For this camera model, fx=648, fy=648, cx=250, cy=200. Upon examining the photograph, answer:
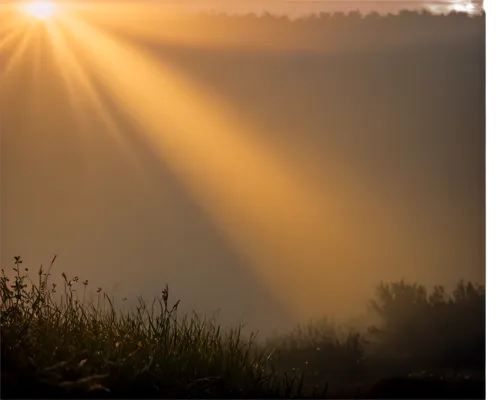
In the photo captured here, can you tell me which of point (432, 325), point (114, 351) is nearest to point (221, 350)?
point (114, 351)

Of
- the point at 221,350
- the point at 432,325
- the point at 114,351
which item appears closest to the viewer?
the point at 114,351

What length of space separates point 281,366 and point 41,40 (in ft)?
8.38

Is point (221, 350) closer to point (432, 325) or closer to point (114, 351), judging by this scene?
point (114, 351)

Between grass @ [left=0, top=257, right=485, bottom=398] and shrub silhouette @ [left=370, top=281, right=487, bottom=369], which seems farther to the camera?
shrub silhouette @ [left=370, top=281, right=487, bottom=369]

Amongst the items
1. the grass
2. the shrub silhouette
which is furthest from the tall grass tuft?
the shrub silhouette

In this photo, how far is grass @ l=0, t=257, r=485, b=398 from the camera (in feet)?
11.4

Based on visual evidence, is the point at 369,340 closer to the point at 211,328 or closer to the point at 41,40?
the point at 211,328

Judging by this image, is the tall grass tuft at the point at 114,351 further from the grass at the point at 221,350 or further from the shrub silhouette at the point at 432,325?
the shrub silhouette at the point at 432,325

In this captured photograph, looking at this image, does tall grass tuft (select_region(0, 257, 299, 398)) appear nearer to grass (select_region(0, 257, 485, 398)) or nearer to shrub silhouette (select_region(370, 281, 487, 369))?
grass (select_region(0, 257, 485, 398))

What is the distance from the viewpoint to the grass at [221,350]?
349 cm

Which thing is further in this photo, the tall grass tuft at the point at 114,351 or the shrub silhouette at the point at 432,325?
the shrub silhouette at the point at 432,325

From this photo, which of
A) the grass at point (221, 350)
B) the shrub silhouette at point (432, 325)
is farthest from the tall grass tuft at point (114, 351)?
the shrub silhouette at point (432, 325)

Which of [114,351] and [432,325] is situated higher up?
[432,325]

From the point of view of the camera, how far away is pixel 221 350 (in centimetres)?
388
